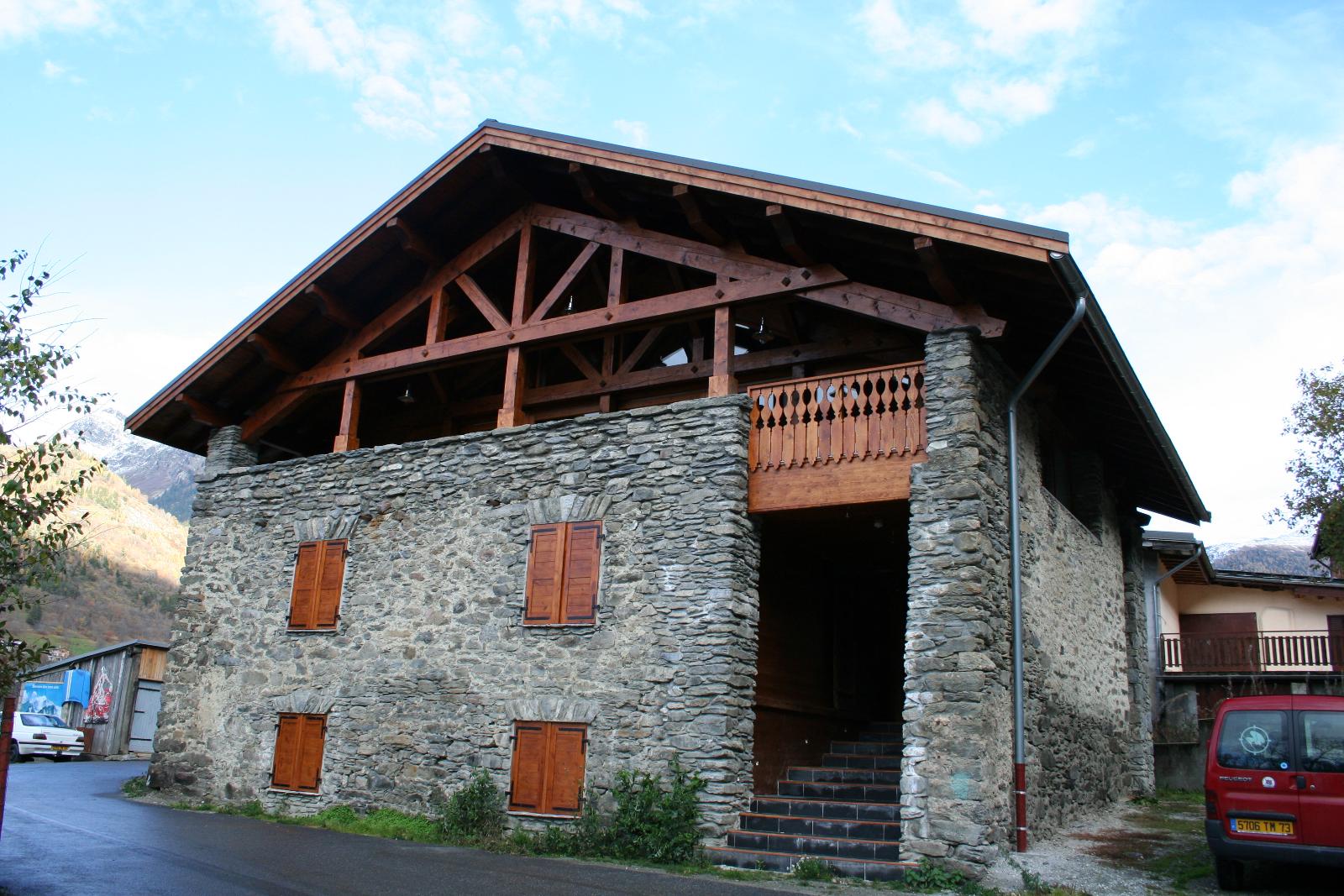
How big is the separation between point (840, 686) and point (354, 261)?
342 inches

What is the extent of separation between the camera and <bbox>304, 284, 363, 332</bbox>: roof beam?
49.5ft

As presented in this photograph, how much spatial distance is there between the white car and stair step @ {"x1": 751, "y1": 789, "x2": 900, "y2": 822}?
57.0 ft

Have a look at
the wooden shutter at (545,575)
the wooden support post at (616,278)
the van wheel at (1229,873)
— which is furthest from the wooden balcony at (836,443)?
the van wheel at (1229,873)

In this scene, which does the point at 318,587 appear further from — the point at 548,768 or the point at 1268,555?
the point at 1268,555

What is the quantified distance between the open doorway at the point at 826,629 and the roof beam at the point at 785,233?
273 centimetres

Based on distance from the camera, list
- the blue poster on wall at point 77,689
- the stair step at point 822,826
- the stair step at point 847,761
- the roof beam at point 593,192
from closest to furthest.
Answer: the stair step at point 822,826, the stair step at point 847,761, the roof beam at point 593,192, the blue poster on wall at point 77,689

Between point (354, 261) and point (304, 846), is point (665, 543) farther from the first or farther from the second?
point (354, 261)

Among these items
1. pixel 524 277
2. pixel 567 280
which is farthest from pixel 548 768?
pixel 524 277

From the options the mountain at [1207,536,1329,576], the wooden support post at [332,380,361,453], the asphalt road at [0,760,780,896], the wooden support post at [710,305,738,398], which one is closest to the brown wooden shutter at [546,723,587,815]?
the asphalt road at [0,760,780,896]

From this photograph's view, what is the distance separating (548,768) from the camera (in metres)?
11.8

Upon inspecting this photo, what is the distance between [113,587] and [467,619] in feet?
148

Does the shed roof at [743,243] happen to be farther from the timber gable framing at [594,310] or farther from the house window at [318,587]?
the house window at [318,587]

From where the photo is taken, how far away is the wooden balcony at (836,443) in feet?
35.7

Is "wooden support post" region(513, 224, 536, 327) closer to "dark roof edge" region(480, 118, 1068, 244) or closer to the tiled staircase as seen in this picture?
"dark roof edge" region(480, 118, 1068, 244)
